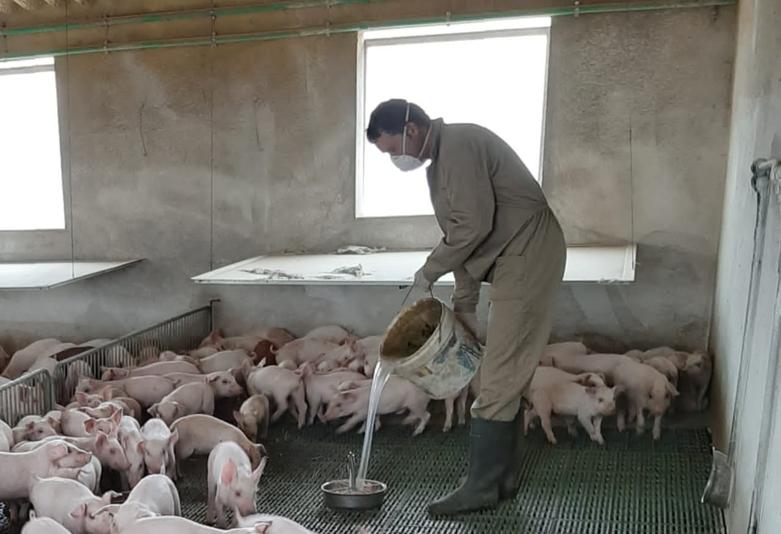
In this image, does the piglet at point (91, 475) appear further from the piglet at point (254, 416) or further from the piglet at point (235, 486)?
the piglet at point (254, 416)

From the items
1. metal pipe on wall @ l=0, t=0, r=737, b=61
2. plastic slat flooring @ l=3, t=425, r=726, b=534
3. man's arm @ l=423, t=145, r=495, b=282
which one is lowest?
plastic slat flooring @ l=3, t=425, r=726, b=534

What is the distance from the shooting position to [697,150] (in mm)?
4926

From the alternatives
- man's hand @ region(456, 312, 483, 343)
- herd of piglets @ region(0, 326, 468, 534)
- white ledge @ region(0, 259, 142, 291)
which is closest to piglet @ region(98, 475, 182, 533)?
herd of piglets @ region(0, 326, 468, 534)

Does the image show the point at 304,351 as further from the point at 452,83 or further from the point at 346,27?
the point at 346,27


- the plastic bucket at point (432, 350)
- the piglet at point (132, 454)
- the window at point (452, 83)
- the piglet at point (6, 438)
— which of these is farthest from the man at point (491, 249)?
the window at point (452, 83)

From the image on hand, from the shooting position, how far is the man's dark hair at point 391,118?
313 cm

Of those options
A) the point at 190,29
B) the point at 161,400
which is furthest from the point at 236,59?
the point at 161,400

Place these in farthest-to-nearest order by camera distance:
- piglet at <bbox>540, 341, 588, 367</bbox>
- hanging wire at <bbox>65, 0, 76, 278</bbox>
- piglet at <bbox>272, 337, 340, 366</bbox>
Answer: hanging wire at <bbox>65, 0, 76, 278</bbox> < piglet at <bbox>272, 337, 340, 366</bbox> < piglet at <bbox>540, 341, 588, 367</bbox>

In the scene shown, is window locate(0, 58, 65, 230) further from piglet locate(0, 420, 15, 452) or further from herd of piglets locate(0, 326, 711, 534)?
piglet locate(0, 420, 15, 452)

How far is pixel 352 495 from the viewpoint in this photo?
131 inches

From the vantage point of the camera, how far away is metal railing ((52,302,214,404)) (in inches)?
174

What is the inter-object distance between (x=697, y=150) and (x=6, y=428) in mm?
4351

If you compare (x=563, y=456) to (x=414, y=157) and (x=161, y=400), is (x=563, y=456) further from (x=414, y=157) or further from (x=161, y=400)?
(x=161, y=400)

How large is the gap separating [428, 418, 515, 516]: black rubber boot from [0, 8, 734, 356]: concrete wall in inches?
80.1
